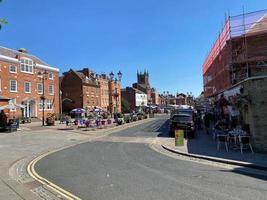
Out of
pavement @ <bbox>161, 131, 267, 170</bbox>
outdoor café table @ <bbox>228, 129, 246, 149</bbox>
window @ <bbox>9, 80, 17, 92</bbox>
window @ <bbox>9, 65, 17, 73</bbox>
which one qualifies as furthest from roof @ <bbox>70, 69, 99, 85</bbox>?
outdoor café table @ <bbox>228, 129, 246, 149</bbox>

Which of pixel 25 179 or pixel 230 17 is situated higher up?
pixel 230 17

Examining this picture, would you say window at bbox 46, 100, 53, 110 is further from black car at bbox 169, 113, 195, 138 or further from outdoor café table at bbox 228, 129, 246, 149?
outdoor café table at bbox 228, 129, 246, 149

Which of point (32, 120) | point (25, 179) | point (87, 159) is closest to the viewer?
point (25, 179)

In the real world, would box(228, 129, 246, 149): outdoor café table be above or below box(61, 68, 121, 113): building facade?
below

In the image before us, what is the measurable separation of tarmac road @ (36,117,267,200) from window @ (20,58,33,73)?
43120mm

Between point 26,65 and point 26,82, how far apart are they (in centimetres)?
282

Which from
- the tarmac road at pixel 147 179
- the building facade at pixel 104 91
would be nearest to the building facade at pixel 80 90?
the building facade at pixel 104 91

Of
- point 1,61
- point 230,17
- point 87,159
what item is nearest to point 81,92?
point 1,61

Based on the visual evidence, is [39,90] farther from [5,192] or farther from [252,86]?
[5,192]

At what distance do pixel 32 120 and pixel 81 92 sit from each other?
1069 inches

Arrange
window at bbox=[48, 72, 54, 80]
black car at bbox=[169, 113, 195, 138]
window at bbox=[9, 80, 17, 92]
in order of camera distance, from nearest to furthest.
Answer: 1. black car at bbox=[169, 113, 195, 138]
2. window at bbox=[9, 80, 17, 92]
3. window at bbox=[48, 72, 54, 80]

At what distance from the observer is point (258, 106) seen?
50.5 ft

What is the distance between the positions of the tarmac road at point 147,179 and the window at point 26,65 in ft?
141

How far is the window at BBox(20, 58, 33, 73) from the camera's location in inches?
2142
